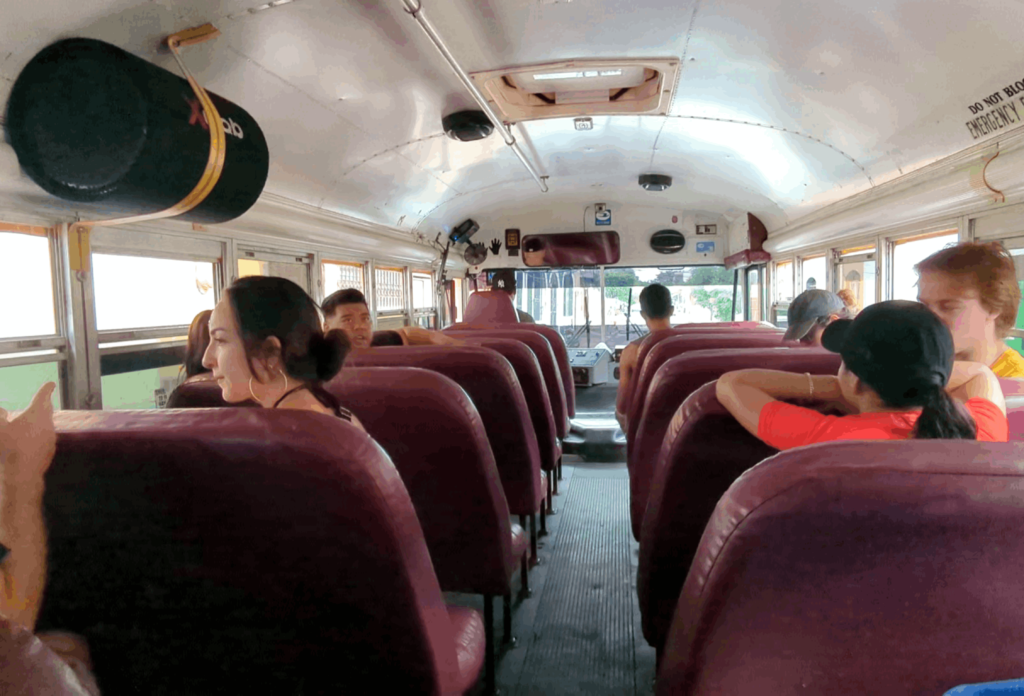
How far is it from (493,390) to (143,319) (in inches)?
84.4

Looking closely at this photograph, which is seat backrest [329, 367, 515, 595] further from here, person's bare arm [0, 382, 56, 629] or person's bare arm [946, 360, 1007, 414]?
person's bare arm [946, 360, 1007, 414]

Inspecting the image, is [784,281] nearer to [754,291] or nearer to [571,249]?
[754,291]

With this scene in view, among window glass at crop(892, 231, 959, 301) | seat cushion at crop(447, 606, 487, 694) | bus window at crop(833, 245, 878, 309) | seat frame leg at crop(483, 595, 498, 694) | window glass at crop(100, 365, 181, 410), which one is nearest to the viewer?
seat cushion at crop(447, 606, 487, 694)

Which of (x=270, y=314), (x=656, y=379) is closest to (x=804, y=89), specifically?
(x=656, y=379)

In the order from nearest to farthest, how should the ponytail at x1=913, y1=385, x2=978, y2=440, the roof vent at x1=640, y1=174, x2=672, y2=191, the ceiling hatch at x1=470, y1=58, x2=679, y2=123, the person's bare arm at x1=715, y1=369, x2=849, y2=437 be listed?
the ponytail at x1=913, y1=385, x2=978, y2=440 → the person's bare arm at x1=715, y1=369, x2=849, y2=437 → the ceiling hatch at x1=470, y1=58, x2=679, y2=123 → the roof vent at x1=640, y1=174, x2=672, y2=191

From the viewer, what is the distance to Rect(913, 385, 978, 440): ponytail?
107 centimetres

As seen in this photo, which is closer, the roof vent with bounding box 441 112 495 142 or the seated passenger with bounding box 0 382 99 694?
the seated passenger with bounding box 0 382 99 694

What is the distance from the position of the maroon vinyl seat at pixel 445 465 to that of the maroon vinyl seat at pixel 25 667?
87 centimetres

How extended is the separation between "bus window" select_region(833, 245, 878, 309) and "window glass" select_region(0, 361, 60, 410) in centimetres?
511

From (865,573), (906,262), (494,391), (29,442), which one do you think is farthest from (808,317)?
(29,442)

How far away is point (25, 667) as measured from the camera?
0.72 meters

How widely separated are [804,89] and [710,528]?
3.65m

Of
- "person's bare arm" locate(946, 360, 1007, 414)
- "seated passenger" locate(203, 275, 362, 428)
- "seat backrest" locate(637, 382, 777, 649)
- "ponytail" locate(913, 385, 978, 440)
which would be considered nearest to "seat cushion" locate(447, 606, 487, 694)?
"seat backrest" locate(637, 382, 777, 649)

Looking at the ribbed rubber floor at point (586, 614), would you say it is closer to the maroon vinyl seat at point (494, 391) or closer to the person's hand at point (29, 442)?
the maroon vinyl seat at point (494, 391)
